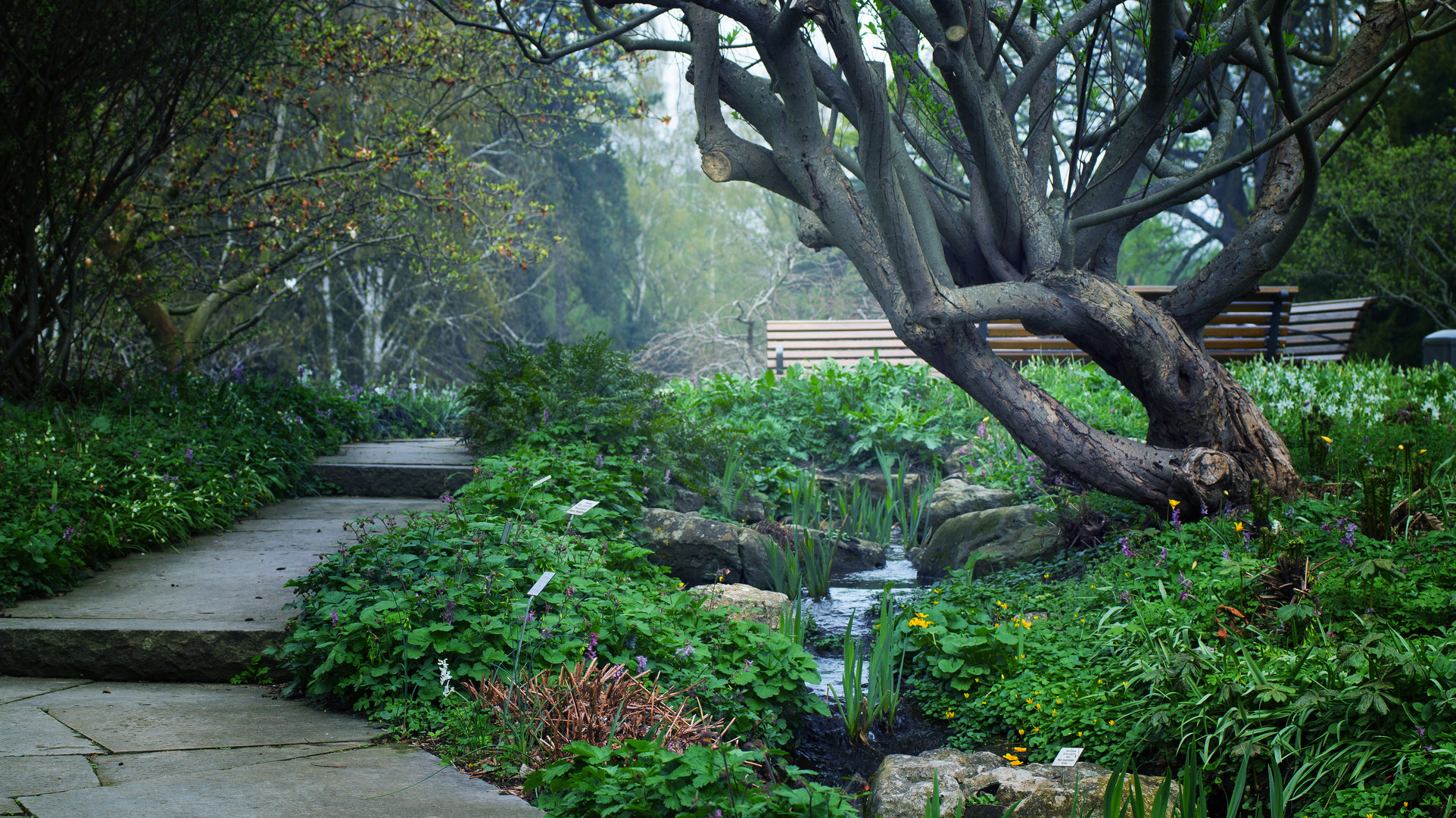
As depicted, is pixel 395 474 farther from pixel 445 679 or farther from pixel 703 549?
pixel 445 679

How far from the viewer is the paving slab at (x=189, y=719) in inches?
96.6

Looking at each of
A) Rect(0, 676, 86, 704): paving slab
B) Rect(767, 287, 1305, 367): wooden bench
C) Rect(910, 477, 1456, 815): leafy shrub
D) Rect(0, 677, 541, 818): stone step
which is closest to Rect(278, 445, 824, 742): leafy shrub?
Rect(0, 677, 541, 818): stone step

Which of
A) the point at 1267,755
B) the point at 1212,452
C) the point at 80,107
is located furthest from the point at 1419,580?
the point at 80,107

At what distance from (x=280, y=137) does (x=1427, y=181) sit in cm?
1368

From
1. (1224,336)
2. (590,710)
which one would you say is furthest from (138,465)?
(1224,336)

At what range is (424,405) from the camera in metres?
10.5

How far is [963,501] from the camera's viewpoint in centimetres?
627

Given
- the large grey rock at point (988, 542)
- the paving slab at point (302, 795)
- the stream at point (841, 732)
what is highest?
the paving slab at point (302, 795)

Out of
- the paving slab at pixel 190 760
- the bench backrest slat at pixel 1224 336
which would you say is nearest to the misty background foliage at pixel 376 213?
the bench backrest slat at pixel 1224 336

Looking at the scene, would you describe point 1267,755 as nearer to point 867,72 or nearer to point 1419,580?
point 1419,580

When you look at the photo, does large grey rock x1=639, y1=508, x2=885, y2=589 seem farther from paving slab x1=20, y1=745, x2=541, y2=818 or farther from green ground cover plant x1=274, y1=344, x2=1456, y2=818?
paving slab x1=20, y1=745, x2=541, y2=818

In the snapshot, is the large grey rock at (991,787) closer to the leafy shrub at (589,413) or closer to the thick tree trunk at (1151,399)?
the thick tree trunk at (1151,399)

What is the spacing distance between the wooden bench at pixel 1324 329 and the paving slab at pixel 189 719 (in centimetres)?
1088

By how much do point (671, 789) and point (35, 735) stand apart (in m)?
1.87
